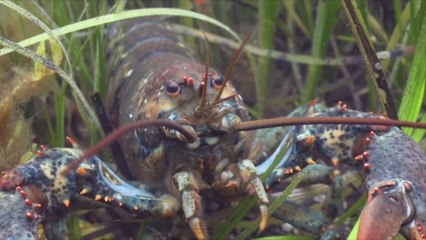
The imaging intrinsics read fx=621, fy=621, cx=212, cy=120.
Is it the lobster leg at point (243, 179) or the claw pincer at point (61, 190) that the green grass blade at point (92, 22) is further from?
the lobster leg at point (243, 179)

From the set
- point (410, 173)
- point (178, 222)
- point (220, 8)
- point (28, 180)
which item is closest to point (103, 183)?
point (28, 180)

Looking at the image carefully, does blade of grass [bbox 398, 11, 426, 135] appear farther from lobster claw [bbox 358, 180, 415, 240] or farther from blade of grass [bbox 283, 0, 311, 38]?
blade of grass [bbox 283, 0, 311, 38]

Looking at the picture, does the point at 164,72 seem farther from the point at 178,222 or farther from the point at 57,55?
the point at 178,222

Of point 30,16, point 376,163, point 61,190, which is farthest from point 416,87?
point 30,16

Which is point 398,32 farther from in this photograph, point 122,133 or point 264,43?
point 122,133

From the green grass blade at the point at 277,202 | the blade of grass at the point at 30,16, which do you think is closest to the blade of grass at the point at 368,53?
the green grass blade at the point at 277,202
